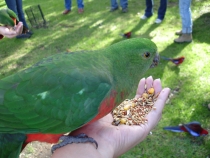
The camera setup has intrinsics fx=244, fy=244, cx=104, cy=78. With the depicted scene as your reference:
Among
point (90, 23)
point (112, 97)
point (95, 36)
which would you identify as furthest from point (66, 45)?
point (112, 97)

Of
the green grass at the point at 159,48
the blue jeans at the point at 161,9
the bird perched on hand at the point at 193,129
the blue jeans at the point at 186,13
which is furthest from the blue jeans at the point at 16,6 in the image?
the bird perched on hand at the point at 193,129

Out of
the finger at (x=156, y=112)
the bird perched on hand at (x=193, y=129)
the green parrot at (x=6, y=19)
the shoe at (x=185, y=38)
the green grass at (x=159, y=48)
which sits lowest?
the green grass at (x=159, y=48)

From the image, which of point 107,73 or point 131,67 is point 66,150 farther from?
point 131,67

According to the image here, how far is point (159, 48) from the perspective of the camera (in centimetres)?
557

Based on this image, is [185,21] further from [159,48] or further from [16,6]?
[16,6]

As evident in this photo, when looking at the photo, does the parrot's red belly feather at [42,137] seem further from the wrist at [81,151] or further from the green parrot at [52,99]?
the wrist at [81,151]

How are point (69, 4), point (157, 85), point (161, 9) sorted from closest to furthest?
point (157, 85) → point (161, 9) → point (69, 4)

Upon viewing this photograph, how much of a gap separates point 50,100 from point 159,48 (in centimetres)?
406

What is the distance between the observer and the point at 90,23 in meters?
7.75

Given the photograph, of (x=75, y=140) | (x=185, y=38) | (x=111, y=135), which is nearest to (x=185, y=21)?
(x=185, y=38)

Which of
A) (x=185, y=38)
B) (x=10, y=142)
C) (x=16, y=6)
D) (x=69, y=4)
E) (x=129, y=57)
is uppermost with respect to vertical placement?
(x=129, y=57)

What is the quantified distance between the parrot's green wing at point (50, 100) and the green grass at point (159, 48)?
5.33 feet

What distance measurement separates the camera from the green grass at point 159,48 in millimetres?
3393

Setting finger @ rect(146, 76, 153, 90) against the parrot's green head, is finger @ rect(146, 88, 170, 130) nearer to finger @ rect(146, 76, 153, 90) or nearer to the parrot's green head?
finger @ rect(146, 76, 153, 90)
